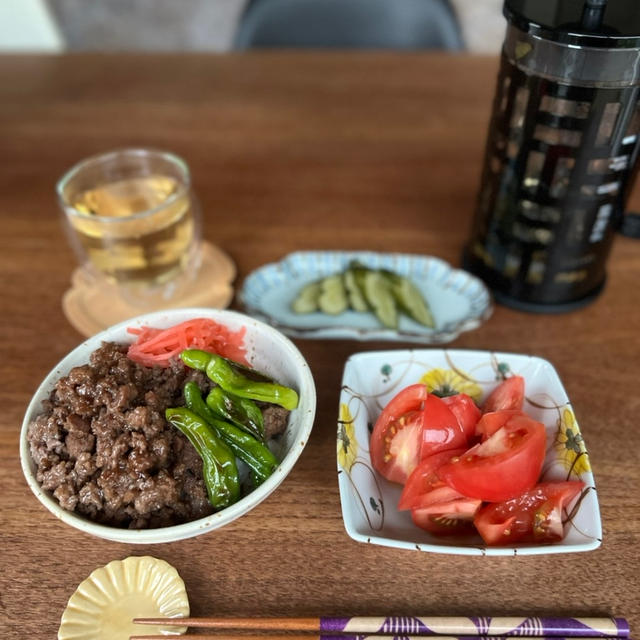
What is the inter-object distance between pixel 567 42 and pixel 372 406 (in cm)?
69

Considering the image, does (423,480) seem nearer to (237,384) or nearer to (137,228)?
(237,384)

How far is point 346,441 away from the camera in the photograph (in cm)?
93

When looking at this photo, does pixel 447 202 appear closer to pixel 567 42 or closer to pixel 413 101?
pixel 413 101

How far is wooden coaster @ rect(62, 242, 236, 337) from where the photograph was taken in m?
1.29

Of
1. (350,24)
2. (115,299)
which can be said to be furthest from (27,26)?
(115,299)

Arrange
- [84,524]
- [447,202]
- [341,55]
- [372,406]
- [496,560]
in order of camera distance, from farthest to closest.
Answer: [341,55]
[447,202]
[372,406]
[496,560]
[84,524]

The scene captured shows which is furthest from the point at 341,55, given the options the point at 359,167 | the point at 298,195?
the point at 298,195

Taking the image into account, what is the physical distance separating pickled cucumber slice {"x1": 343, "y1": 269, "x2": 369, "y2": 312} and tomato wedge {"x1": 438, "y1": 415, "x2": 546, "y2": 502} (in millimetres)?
515

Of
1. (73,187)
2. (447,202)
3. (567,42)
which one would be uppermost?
(567,42)

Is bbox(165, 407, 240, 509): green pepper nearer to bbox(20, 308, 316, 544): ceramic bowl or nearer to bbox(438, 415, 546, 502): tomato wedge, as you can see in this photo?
bbox(20, 308, 316, 544): ceramic bowl

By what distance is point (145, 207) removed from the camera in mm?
1364

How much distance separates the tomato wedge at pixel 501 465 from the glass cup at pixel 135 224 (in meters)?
0.78

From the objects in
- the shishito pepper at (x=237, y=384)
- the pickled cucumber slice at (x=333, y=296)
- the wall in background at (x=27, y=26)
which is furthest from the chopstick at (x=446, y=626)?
the wall in background at (x=27, y=26)

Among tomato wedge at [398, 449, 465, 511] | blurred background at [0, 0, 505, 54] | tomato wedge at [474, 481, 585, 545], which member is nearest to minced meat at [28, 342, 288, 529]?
tomato wedge at [398, 449, 465, 511]
